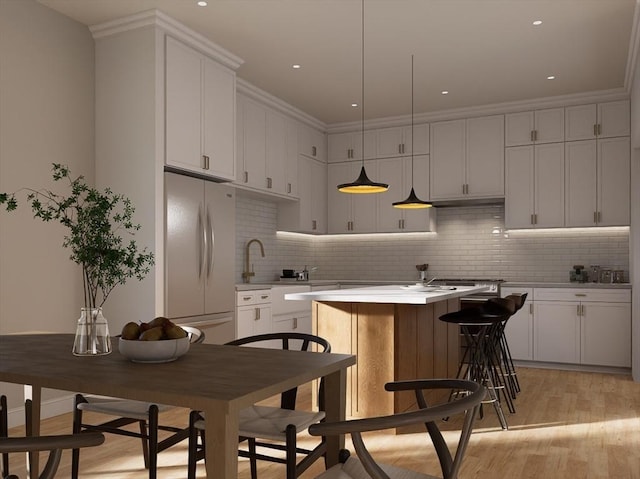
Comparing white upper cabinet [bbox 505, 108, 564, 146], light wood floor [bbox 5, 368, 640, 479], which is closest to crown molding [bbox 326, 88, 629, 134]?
white upper cabinet [bbox 505, 108, 564, 146]

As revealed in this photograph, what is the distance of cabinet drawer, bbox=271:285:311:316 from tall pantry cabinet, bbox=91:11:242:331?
1.82 metres

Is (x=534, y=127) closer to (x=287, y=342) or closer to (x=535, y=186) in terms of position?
(x=535, y=186)

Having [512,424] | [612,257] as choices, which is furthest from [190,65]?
[612,257]

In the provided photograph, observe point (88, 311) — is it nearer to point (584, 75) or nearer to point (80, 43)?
point (80, 43)

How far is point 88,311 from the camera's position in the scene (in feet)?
6.73

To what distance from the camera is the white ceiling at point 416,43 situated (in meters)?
4.33

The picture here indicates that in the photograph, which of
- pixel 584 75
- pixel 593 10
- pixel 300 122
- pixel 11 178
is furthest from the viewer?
pixel 300 122

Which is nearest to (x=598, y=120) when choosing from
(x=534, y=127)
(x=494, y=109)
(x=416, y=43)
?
(x=534, y=127)

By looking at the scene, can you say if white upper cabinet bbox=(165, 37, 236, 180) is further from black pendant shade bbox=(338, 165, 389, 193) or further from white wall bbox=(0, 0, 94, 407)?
black pendant shade bbox=(338, 165, 389, 193)

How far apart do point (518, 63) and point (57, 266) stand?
14.5ft

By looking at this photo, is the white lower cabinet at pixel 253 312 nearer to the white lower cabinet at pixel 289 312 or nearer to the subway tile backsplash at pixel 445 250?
the white lower cabinet at pixel 289 312

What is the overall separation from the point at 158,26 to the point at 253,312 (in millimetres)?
2777

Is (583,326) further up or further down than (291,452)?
further down

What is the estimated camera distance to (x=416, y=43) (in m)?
4.99
